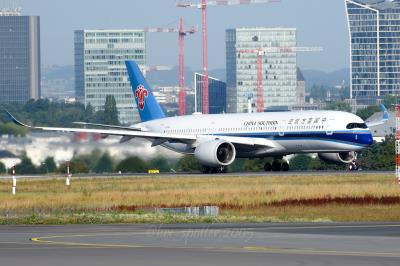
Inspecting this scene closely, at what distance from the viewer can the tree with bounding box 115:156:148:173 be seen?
259ft

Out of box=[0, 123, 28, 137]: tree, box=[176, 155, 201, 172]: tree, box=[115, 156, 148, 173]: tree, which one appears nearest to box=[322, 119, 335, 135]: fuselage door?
box=[115, 156, 148, 173]: tree

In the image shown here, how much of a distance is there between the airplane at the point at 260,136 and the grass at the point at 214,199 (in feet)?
25.1

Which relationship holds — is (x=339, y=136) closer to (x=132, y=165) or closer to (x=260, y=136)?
(x=260, y=136)

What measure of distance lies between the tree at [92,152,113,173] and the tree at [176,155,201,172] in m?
9.43

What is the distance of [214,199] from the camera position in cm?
5297

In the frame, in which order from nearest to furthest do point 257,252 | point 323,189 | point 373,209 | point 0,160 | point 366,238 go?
1. point 257,252
2. point 366,238
3. point 373,209
4. point 323,189
5. point 0,160

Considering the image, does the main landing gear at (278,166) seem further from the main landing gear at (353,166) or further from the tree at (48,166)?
the tree at (48,166)

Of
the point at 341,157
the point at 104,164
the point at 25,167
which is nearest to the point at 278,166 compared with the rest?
the point at 341,157

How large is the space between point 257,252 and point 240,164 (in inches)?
2634

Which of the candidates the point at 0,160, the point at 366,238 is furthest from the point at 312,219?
the point at 0,160

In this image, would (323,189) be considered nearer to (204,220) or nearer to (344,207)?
(344,207)

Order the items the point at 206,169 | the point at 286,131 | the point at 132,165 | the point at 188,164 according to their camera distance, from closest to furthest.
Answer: the point at 286,131
the point at 132,165
the point at 206,169
the point at 188,164

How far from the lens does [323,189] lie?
57.2m

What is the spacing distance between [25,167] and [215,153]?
10.8 m
